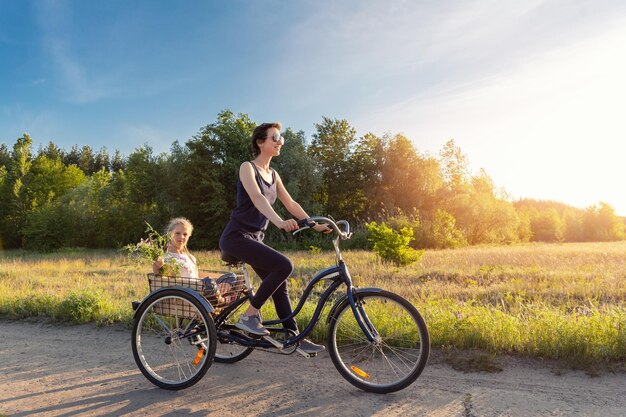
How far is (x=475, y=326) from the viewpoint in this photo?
519cm

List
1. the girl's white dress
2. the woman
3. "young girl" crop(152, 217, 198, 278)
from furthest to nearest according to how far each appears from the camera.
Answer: "young girl" crop(152, 217, 198, 278) < the girl's white dress < the woman

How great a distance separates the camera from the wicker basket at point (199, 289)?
4375 millimetres

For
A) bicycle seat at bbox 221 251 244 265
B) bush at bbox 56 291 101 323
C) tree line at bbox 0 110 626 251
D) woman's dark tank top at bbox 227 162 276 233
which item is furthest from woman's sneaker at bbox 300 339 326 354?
tree line at bbox 0 110 626 251

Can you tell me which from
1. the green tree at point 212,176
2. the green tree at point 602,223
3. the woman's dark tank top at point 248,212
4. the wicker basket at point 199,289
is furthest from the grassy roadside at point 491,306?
the green tree at point 602,223

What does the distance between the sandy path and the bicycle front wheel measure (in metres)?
0.16

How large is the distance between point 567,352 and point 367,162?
34.4 metres

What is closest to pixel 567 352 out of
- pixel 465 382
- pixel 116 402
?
pixel 465 382

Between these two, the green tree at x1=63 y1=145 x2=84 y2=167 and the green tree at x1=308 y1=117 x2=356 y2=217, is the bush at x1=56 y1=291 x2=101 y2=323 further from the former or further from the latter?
the green tree at x1=63 y1=145 x2=84 y2=167

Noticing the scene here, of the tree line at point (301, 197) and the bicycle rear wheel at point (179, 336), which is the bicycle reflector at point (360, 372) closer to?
the bicycle rear wheel at point (179, 336)

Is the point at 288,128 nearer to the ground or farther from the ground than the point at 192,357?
farther from the ground

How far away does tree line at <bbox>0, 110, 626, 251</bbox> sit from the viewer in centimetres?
3200

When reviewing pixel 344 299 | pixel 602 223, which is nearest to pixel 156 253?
pixel 344 299

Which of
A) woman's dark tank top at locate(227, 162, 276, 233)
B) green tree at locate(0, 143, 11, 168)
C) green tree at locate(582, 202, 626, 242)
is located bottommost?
green tree at locate(582, 202, 626, 242)

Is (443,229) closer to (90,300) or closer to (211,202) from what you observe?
(211,202)
